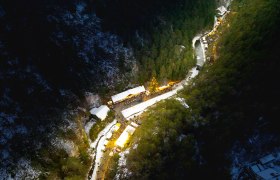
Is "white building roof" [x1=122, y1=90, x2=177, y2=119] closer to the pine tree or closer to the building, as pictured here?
the pine tree

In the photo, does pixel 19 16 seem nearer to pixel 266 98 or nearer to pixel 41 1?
pixel 41 1

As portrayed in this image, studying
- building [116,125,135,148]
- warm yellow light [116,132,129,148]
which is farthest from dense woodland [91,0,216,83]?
warm yellow light [116,132,129,148]

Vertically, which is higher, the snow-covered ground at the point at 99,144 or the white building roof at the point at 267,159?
the snow-covered ground at the point at 99,144

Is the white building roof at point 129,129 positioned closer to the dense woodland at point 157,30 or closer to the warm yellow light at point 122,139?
the warm yellow light at point 122,139

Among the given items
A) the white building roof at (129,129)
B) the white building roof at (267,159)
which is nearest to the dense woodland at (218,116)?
the white building roof at (267,159)

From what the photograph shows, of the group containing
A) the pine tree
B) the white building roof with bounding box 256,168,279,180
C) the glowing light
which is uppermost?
the pine tree

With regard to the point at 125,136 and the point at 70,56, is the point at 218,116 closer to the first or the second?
the point at 125,136
